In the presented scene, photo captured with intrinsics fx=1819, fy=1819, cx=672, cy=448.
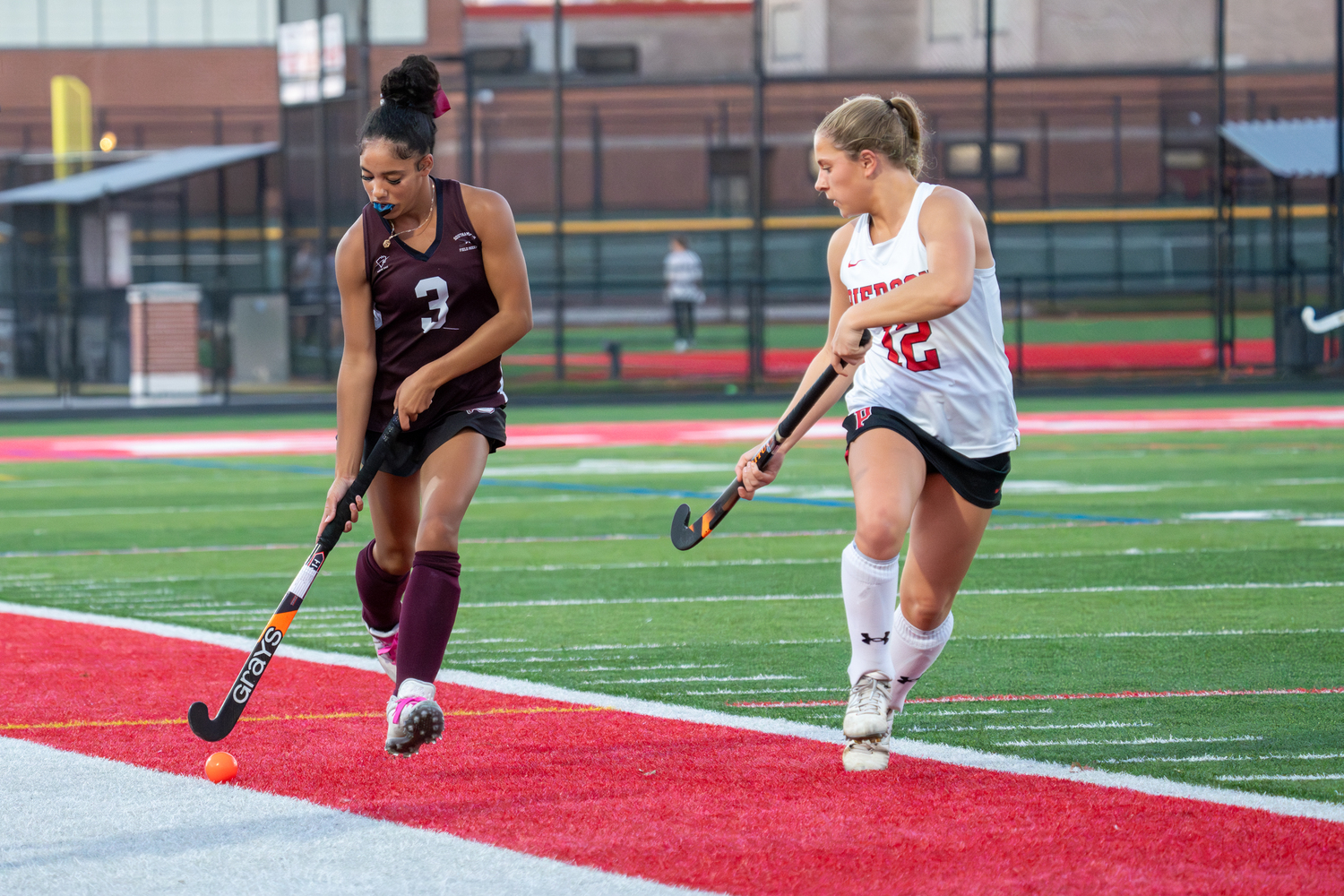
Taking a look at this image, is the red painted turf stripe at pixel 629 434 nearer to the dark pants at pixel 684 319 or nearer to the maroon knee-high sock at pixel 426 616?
the dark pants at pixel 684 319

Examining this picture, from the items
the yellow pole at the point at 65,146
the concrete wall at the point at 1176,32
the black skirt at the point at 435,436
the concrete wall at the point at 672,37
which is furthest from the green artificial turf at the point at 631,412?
the concrete wall at the point at 672,37

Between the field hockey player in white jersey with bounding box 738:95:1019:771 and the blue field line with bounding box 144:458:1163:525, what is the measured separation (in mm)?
6006

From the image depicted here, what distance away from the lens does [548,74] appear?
119 feet

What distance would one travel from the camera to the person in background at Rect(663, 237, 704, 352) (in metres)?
26.3

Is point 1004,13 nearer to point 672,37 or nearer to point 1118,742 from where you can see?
point 672,37

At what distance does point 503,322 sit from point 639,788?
4.62 ft

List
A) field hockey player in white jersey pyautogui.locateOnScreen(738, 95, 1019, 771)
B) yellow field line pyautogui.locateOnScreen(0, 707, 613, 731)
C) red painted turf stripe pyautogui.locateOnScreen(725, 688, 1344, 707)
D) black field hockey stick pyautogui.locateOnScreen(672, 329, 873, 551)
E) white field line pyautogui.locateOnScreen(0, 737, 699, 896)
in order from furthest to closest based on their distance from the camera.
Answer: red painted turf stripe pyautogui.locateOnScreen(725, 688, 1344, 707) → yellow field line pyautogui.locateOnScreen(0, 707, 613, 731) → black field hockey stick pyautogui.locateOnScreen(672, 329, 873, 551) → field hockey player in white jersey pyautogui.locateOnScreen(738, 95, 1019, 771) → white field line pyautogui.locateOnScreen(0, 737, 699, 896)

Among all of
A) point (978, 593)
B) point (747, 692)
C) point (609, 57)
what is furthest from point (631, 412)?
point (609, 57)

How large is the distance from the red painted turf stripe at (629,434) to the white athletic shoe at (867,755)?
→ 12.3 metres

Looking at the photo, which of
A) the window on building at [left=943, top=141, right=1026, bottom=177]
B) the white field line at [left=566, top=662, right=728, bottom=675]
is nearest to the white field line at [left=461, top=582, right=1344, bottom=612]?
the white field line at [left=566, top=662, right=728, bottom=675]

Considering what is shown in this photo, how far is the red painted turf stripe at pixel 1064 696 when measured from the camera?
5.89m

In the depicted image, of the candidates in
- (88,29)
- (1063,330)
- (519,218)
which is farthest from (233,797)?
(88,29)

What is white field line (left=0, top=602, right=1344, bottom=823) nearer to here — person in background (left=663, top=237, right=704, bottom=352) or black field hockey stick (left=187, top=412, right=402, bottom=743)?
black field hockey stick (left=187, top=412, right=402, bottom=743)

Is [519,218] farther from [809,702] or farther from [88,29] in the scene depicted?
[809,702]
